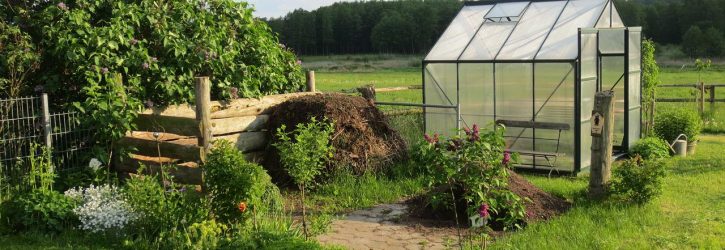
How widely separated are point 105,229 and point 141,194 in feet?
2.50

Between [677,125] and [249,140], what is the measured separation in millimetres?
9254

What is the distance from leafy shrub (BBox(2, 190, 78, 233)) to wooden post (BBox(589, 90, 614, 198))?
661 centimetres

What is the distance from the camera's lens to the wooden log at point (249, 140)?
32.3 ft

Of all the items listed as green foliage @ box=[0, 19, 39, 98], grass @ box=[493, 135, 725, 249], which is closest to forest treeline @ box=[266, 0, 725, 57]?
grass @ box=[493, 135, 725, 249]

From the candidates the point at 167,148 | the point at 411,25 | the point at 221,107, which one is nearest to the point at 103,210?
the point at 167,148

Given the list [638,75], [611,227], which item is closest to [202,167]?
[611,227]

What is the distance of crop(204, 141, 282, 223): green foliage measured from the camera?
21.7 ft

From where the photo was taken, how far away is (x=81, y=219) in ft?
23.9

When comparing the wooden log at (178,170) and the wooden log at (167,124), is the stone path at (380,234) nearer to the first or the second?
the wooden log at (178,170)

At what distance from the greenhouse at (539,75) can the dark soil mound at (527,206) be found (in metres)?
2.64

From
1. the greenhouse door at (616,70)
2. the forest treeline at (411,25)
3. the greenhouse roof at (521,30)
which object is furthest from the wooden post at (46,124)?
the forest treeline at (411,25)

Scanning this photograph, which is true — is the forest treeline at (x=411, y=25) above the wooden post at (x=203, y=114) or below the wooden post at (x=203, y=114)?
above

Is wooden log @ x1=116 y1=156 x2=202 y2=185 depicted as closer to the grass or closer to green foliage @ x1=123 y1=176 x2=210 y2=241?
green foliage @ x1=123 y1=176 x2=210 y2=241

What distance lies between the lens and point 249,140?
33.2 feet
